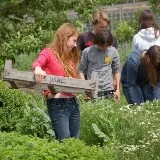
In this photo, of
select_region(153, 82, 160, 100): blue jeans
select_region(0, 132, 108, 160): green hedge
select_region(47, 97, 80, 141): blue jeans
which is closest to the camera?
select_region(0, 132, 108, 160): green hedge

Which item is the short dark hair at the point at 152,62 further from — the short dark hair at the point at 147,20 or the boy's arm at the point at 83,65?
the boy's arm at the point at 83,65

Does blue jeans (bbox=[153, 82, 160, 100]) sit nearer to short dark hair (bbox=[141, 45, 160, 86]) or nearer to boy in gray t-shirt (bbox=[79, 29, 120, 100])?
short dark hair (bbox=[141, 45, 160, 86])

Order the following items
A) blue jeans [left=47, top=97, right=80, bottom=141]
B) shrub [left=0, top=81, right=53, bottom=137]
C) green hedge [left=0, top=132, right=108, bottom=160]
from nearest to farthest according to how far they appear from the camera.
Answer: green hedge [left=0, top=132, right=108, bottom=160] < blue jeans [left=47, top=97, right=80, bottom=141] < shrub [left=0, top=81, right=53, bottom=137]

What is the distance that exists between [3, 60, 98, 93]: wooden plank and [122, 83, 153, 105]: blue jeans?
2935mm

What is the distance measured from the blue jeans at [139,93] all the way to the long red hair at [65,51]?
8.68 feet

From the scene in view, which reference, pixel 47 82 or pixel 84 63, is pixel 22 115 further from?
pixel 47 82

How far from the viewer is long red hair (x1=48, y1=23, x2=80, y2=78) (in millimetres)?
6324

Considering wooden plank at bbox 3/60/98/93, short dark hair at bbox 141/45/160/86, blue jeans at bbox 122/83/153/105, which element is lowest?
blue jeans at bbox 122/83/153/105

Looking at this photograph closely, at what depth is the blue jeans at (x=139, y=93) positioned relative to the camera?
897 centimetres

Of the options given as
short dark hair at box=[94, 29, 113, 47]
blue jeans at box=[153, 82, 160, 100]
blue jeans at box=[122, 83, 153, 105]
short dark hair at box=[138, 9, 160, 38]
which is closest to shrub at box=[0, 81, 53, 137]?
short dark hair at box=[94, 29, 113, 47]

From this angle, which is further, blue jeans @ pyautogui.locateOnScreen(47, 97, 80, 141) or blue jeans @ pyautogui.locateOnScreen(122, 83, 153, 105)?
blue jeans @ pyautogui.locateOnScreen(122, 83, 153, 105)

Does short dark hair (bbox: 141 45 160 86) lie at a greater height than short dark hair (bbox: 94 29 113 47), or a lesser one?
lesser

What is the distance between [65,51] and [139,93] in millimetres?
2865

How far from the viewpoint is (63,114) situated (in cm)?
628
